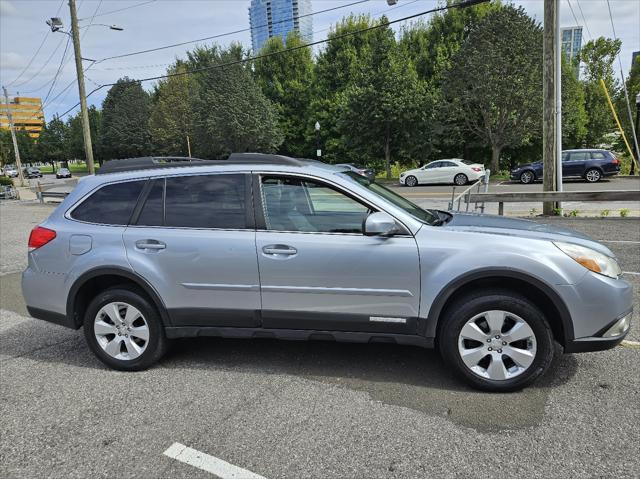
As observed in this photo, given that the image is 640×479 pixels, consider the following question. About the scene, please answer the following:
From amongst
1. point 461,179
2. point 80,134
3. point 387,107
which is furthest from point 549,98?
point 80,134

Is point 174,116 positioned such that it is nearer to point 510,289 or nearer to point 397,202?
point 397,202

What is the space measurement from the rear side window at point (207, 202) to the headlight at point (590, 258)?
234cm

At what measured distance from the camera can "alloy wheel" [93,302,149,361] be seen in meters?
3.85

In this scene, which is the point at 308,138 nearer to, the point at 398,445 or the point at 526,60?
the point at 526,60

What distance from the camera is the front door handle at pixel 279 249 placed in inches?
138

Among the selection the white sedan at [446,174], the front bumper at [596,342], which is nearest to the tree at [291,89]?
the white sedan at [446,174]

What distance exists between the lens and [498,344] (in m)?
3.32

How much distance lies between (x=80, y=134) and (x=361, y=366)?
87.2 meters

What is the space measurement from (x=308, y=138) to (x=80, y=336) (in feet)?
128

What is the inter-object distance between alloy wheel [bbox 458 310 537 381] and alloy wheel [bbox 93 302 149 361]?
250cm

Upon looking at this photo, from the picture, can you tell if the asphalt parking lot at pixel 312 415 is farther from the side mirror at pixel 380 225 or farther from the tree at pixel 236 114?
the tree at pixel 236 114

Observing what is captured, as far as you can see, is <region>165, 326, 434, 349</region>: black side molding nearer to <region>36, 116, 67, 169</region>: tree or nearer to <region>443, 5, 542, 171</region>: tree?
<region>443, 5, 542, 171</region>: tree

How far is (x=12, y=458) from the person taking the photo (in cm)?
278

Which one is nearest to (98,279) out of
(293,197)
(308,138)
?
(293,197)
